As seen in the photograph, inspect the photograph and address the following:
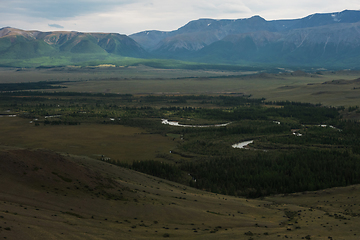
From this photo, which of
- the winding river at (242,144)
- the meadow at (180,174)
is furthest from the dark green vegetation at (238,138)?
the winding river at (242,144)

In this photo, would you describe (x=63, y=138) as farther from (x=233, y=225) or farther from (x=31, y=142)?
(x=233, y=225)

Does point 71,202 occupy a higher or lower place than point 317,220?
higher

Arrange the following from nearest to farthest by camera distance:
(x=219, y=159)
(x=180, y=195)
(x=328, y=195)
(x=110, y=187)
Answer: (x=110, y=187), (x=180, y=195), (x=328, y=195), (x=219, y=159)

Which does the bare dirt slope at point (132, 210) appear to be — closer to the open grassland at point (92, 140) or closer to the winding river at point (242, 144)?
the open grassland at point (92, 140)

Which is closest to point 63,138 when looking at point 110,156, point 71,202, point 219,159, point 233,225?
point 110,156

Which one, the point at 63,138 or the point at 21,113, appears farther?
the point at 21,113

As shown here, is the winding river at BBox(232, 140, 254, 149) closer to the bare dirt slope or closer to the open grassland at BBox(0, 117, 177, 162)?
the open grassland at BBox(0, 117, 177, 162)

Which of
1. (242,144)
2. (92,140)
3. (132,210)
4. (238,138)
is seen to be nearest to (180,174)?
(132,210)

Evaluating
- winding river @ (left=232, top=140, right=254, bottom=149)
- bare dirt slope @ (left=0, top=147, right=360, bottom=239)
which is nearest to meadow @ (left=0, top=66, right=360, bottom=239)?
bare dirt slope @ (left=0, top=147, right=360, bottom=239)
